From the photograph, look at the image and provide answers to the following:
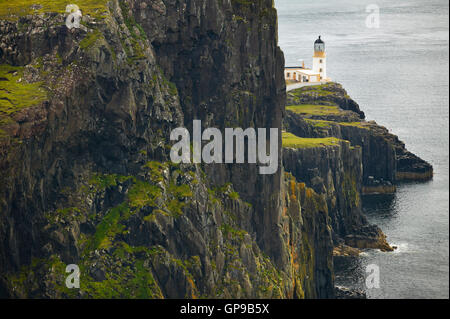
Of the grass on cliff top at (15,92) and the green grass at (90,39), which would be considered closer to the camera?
the grass on cliff top at (15,92)

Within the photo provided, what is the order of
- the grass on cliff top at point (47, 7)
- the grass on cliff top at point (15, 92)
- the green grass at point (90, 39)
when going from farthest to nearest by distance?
the grass on cliff top at point (47, 7)
the green grass at point (90, 39)
the grass on cliff top at point (15, 92)

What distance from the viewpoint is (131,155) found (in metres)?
144

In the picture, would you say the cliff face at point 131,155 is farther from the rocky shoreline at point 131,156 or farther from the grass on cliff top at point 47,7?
the grass on cliff top at point 47,7

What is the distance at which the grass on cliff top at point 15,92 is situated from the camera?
13175 cm

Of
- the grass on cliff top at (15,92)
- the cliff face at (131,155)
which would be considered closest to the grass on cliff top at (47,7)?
the cliff face at (131,155)

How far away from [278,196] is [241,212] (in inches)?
366

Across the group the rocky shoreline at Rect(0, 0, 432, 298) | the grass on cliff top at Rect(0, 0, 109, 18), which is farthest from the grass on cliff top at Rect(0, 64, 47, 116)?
the grass on cliff top at Rect(0, 0, 109, 18)

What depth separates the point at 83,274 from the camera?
437 ft

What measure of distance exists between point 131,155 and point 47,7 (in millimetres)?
20439

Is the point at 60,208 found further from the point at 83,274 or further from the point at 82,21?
the point at 82,21

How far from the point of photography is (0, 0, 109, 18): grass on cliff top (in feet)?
462

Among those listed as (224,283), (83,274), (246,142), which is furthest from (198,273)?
(246,142)

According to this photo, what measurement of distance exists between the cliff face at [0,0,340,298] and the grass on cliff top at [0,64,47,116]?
20cm

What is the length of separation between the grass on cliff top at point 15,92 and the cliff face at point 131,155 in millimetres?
197
